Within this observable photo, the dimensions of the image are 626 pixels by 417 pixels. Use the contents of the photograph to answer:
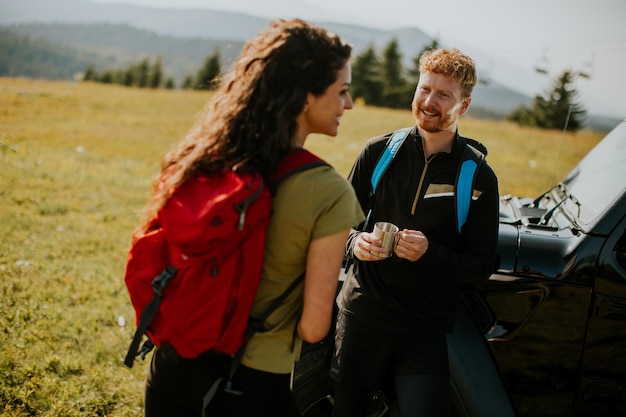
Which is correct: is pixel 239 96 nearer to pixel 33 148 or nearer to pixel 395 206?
pixel 395 206

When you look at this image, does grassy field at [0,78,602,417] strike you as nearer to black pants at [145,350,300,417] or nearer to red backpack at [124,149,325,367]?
black pants at [145,350,300,417]

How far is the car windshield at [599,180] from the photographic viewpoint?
309 cm

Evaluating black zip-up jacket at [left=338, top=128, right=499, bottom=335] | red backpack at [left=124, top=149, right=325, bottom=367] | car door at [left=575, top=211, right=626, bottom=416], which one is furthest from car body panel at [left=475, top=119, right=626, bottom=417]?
red backpack at [left=124, top=149, right=325, bottom=367]

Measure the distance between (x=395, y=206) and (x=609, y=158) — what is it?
1.79 m

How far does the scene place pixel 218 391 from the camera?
72.7 inches

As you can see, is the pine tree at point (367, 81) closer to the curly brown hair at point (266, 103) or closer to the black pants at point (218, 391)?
the curly brown hair at point (266, 103)

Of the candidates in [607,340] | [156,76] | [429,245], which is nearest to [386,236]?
[429,245]

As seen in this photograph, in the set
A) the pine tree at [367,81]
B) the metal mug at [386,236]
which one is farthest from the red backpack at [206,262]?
the pine tree at [367,81]

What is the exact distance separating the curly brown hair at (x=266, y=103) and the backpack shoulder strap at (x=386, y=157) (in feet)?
3.17

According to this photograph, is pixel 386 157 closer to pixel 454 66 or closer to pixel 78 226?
pixel 454 66

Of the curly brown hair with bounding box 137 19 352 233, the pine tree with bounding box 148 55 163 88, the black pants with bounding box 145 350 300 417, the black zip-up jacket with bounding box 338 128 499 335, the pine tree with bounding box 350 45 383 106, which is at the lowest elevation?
the pine tree with bounding box 148 55 163 88

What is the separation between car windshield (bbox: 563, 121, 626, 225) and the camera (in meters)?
3.09

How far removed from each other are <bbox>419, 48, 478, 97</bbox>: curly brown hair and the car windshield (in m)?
1.03

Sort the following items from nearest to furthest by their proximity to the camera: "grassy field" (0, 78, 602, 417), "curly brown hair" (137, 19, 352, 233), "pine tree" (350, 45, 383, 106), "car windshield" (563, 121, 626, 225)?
"curly brown hair" (137, 19, 352, 233) → "car windshield" (563, 121, 626, 225) → "grassy field" (0, 78, 602, 417) → "pine tree" (350, 45, 383, 106)
